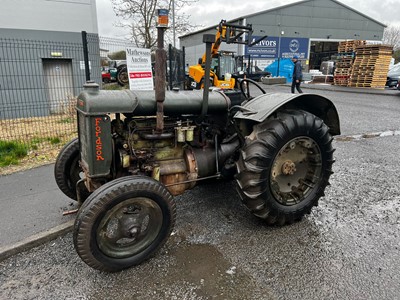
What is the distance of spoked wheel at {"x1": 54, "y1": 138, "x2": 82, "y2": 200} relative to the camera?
3.28 metres

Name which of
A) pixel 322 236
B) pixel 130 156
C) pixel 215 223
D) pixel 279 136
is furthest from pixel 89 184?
pixel 322 236

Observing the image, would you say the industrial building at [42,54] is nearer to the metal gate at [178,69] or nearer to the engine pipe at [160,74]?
the metal gate at [178,69]

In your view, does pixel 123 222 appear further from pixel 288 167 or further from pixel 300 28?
pixel 300 28

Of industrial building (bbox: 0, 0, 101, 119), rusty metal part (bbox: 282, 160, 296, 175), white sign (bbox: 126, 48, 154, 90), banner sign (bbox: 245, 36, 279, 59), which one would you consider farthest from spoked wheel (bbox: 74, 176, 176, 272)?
banner sign (bbox: 245, 36, 279, 59)

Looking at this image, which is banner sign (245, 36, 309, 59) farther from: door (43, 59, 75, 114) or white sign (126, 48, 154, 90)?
white sign (126, 48, 154, 90)

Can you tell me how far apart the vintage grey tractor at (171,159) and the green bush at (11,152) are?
2.40 m

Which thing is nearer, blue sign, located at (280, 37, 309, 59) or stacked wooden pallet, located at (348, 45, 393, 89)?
stacked wooden pallet, located at (348, 45, 393, 89)

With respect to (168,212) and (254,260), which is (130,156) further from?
(254,260)

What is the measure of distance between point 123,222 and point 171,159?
865mm

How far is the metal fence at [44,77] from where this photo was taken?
867 centimetres

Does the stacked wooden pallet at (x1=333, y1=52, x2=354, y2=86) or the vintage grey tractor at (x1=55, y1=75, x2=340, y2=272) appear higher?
the stacked wooden pallet at (x1=333, y1=52, x2=354, y2=86)

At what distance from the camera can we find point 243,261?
8.67 ft

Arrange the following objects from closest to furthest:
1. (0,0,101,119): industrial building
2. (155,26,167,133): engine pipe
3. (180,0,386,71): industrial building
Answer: (155,26,167,133): engine pipe < (0,0,101,119): industrial building < (180,0,386,71): industrial building

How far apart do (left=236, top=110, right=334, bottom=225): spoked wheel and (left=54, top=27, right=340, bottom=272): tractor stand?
0.01 meters
